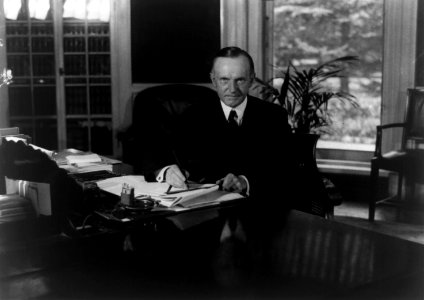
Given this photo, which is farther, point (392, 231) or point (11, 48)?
point (11, 48)

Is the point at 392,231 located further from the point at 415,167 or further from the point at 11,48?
the point at 11,48

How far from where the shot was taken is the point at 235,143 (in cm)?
253

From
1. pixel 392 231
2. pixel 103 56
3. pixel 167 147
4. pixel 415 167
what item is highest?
pixel 103 56

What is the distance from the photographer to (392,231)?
4.12 metres

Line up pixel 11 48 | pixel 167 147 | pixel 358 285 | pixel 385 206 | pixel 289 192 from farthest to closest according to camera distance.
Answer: pixel 11 48 → pixel 385 206 → pixel 167 147 → pixel 289 192 → pixel 358 285

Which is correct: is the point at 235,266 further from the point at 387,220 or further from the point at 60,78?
the point at 60,78

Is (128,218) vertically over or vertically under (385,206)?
over

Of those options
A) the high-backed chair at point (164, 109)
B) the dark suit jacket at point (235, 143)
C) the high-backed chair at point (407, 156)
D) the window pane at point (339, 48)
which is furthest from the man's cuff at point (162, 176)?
the window pane at point (339, 48)

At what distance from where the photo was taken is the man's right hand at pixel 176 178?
200 centimetres

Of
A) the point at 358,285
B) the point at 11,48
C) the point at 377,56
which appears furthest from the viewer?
the point at 377,56

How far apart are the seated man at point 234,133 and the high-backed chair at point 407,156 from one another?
1.88m

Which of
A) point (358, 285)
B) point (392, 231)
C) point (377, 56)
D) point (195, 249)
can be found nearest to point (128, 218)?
point (195, 249)

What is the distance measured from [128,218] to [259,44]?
389cm

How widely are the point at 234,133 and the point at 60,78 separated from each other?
3188 mm
